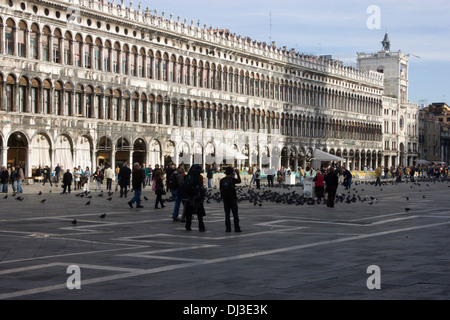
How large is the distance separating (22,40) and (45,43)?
211 cm

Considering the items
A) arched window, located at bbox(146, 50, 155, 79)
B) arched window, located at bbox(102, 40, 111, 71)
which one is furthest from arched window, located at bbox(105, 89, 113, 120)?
arched window, located at bbox(146, 50, 155, 79)

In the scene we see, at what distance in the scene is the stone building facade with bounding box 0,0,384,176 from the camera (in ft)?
171

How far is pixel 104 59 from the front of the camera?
59.5 m

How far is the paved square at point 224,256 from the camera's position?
8.99 meters

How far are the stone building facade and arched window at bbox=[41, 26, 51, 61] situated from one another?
0.25 ft

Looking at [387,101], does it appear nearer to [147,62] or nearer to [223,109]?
[223,109]

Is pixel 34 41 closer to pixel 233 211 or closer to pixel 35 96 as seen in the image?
pixel 35 96

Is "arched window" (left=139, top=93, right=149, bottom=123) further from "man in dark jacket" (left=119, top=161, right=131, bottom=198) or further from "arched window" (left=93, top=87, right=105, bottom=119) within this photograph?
"man in dark jacket" (left=119, top=161, right=131, bottom=198)

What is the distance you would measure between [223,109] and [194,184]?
188ft

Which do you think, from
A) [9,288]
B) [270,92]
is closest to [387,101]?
[270,92]

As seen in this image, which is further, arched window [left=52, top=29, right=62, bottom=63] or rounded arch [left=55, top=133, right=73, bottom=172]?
arched window [left=52, top=29, right=62, bottom=63]

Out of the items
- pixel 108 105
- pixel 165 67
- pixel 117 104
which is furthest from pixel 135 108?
pixel 165 67

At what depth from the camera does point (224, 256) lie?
12672 millimetres

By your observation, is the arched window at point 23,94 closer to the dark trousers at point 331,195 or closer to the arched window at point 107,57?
the arched window at point 107,57
